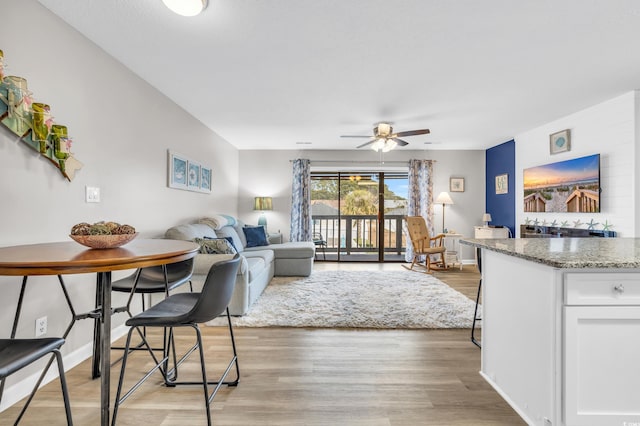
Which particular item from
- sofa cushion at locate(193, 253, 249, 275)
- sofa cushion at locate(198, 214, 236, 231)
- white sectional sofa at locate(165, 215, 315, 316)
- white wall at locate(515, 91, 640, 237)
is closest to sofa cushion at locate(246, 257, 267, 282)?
white sectional sofa at locate(165, 215, 315, 316)

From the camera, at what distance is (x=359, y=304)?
3.42 metres

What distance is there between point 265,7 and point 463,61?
1.73 meters

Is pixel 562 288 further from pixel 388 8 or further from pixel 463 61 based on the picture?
pixel 463 61

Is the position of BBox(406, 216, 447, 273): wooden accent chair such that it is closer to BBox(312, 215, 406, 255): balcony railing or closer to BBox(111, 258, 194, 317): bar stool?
BBox(312, 215, 406, 255): balcony railing

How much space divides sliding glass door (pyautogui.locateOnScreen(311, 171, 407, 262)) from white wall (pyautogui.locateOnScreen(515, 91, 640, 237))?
3031mm

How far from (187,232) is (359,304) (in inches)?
84.2

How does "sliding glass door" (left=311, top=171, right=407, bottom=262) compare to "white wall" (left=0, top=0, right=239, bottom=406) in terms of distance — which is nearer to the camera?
"white wall" (left=0, top=0, right=239, bottom=406)

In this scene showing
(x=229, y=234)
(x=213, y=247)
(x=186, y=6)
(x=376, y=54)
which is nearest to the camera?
(x=186, y=6)

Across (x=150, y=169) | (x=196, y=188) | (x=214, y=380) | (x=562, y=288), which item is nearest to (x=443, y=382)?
(x=562, y=288)

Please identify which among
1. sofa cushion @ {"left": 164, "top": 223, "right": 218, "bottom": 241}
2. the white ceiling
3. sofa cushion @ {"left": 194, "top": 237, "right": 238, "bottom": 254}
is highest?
the white ceiling

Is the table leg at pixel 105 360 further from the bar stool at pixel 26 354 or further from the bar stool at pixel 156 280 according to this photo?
the bar stool at pixel 156 280

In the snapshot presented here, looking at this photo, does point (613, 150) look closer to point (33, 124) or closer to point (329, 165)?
point (329, 165)

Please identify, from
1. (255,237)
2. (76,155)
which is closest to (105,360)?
(76,155)

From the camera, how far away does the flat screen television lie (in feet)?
12.1
